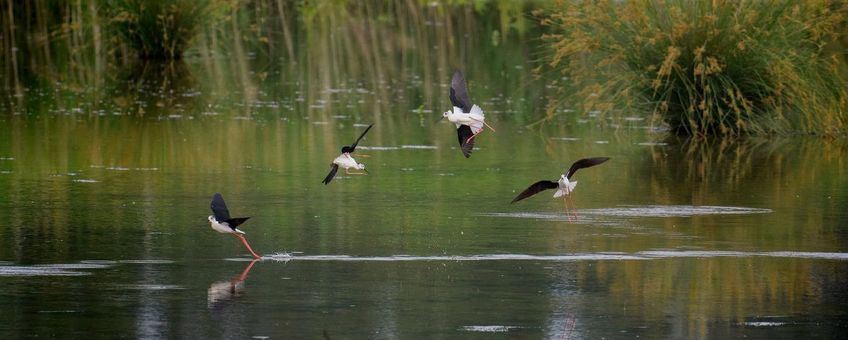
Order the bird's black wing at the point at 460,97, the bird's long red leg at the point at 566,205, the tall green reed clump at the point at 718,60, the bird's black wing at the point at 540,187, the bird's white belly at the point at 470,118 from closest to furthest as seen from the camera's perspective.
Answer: the bird's black wing at the point at 540,187 < the bird's white belly at the point at 470,118 < the bird's black wing at the point at 460,97 < the bird's long red leg at the point at 566,205 < the tall green reed clump at the point at 718,60

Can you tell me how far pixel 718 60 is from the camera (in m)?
17.0

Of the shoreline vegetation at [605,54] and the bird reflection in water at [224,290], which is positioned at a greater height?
the shoreline vegetation at [605,54]

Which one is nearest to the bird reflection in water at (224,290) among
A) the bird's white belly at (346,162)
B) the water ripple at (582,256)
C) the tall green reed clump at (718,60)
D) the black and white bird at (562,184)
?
the water ripple at (582,256)

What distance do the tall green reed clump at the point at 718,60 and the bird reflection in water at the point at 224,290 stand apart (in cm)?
794

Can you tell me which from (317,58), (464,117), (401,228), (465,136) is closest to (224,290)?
(464,117)

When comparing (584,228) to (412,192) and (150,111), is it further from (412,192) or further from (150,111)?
(150,111)

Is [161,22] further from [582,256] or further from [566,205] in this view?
[582,256]

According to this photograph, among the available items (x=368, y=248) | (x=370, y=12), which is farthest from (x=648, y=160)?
(x=370, y=12)

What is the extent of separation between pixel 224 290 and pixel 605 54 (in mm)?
9420

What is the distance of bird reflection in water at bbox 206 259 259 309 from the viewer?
8.66 m

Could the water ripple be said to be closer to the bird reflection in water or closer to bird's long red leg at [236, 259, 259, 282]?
bird's long red leg at [236, 259, 259, 282]

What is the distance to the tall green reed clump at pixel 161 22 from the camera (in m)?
26.3

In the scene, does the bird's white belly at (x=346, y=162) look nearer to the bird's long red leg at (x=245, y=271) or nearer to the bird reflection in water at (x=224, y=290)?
the bird's long red leg at (x=245, y=271)

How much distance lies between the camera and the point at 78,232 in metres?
11.0
